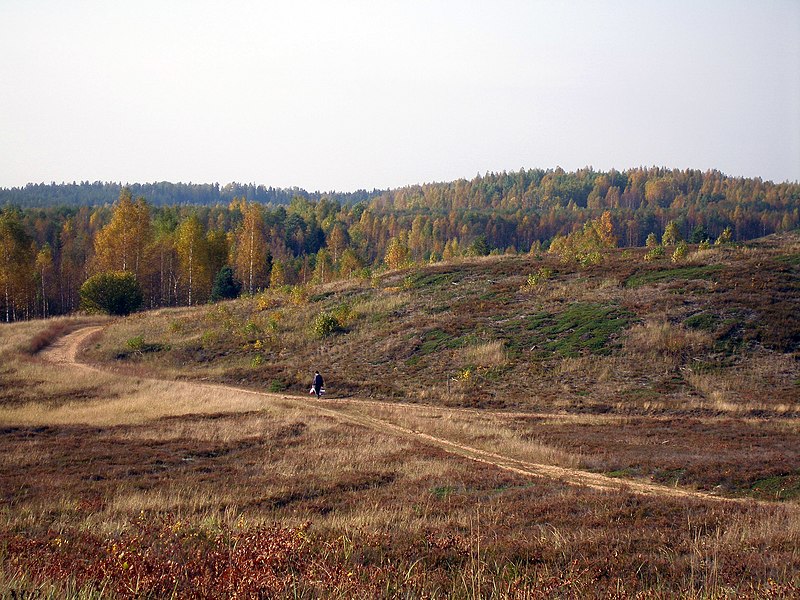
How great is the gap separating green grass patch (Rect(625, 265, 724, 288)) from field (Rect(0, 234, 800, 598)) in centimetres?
30

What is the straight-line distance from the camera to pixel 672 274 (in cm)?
4438

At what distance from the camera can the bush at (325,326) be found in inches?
1731

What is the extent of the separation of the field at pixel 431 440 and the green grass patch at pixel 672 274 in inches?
11.8

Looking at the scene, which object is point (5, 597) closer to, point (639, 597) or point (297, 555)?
point (297, 555)

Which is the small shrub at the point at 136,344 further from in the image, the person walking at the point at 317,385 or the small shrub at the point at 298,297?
the person walking at the point at 317,385

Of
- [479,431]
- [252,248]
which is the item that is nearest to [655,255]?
[479,431]

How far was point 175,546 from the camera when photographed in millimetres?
6785

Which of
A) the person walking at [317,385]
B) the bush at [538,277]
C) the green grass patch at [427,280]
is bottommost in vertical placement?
the person walking at [317,385]

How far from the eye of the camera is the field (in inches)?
255

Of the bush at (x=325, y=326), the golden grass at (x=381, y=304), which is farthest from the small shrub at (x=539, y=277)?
the bush at (x=325, y=326)

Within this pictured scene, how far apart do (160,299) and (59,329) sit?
3466cm

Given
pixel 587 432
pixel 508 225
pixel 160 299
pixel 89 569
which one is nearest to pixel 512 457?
pixel 587 432

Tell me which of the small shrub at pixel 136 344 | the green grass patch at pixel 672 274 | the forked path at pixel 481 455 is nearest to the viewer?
the forked path at pixel 481 455

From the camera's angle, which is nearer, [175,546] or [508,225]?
[175,546]
